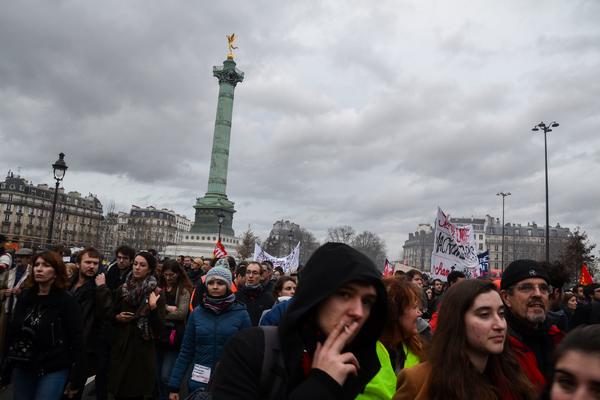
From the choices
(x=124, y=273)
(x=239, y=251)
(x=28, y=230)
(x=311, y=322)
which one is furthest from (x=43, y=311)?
(x=28, y=230)

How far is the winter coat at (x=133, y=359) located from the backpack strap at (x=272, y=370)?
3.84m

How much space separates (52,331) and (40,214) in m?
109

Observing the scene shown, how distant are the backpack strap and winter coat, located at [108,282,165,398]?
384 centimetres

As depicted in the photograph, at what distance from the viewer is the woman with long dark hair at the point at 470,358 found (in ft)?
7.45

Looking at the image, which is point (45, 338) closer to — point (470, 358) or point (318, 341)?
point (318, 341)

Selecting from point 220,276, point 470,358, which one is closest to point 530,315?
point 470,358

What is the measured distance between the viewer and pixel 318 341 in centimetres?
165

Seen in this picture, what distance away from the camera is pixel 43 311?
4211 millimetres

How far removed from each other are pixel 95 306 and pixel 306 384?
456 centimetres

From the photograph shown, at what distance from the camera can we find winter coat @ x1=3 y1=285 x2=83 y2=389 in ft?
13.4

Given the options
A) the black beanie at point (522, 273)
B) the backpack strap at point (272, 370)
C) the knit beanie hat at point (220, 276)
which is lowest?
the backpack strap at point (272, 370)

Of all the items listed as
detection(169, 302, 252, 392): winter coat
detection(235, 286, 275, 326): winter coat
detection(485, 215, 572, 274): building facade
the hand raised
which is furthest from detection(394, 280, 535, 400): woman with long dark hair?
Answer: detection(485, 215, 572, 274): building facade

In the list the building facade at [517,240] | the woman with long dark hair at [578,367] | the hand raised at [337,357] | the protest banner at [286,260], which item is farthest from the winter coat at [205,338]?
the building facade at [517,240]

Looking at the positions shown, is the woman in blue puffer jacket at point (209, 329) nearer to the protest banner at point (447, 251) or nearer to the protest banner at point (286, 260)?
the protest banner at point (447, 251)
